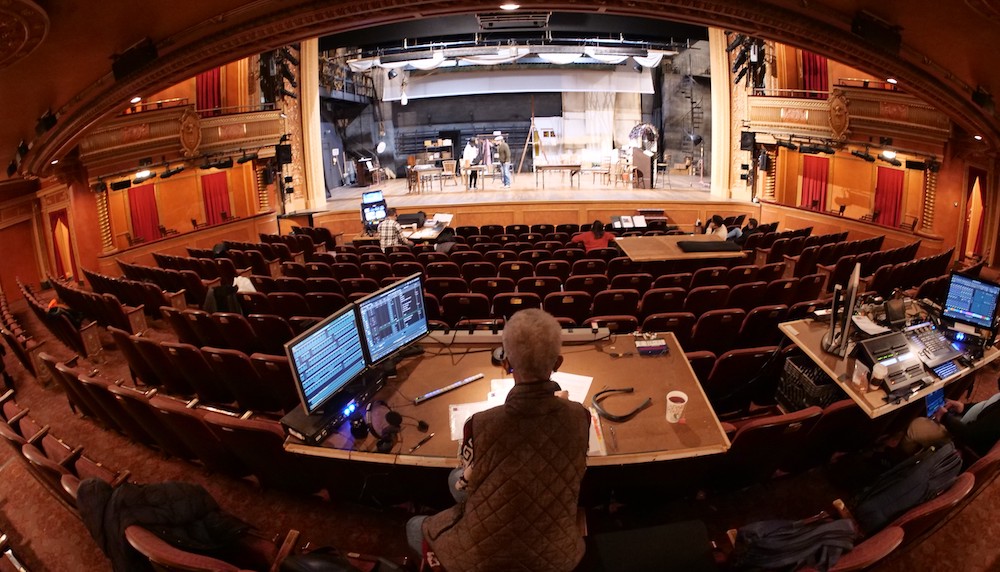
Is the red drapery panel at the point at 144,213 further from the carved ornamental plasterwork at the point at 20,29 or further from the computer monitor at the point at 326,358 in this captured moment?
the computer monitor at the point at 326,358

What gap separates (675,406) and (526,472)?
4.47ft

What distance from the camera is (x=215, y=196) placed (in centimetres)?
1484

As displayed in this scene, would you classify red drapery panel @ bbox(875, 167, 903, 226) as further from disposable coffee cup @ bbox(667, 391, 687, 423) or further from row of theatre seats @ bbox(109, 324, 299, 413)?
row of theatre seats @ bbox(109, 324, 299, 413)

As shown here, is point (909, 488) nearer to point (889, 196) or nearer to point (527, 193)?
point (889, 196)

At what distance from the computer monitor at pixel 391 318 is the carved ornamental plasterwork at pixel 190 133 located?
11.5 meters

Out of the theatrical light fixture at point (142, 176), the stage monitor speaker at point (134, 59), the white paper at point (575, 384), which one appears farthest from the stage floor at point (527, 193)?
the white paper at point (575, 384)

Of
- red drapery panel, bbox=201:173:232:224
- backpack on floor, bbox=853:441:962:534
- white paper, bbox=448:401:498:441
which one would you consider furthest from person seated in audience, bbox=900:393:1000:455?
red drapery panel, bbox=201:173:232:224

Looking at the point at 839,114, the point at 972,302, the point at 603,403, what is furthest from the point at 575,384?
the point at 839,114

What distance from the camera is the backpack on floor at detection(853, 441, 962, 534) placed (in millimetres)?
2947

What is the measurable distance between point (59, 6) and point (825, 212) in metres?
14.8

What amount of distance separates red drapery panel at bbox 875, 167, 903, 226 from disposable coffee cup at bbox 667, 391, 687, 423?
38.4 feet

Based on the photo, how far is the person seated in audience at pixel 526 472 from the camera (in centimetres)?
203

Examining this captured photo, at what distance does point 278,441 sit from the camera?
332cm

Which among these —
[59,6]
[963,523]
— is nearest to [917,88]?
[963,523]
